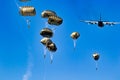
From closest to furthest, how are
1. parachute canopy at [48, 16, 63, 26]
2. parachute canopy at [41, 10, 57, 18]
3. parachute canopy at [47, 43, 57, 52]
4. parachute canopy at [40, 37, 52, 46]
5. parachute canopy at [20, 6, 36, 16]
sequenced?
parachute canopy at [48, 16, 63, 26]
parachute canopy at [41, 10, 57, 18]
parachute canopy at [47, 43, 57, 52]
parachute canopy at [20, 6, 36, 16]
parachute canopy at [40, 37, 52, 46]

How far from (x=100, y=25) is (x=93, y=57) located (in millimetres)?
26067

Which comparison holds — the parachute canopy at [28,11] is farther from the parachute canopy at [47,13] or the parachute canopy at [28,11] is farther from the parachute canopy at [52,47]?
the parachute canopy at [52,47]

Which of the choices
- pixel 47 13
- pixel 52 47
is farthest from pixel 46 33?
pixel 47 13

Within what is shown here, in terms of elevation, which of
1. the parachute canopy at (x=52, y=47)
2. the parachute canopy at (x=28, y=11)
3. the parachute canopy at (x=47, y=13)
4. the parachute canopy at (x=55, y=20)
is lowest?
the parachute canopy at (x=52, y=47)

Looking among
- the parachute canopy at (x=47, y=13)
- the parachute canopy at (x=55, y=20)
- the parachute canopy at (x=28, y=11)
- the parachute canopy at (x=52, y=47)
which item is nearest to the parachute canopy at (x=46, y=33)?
the parachute canopy at (x=55, y=20)

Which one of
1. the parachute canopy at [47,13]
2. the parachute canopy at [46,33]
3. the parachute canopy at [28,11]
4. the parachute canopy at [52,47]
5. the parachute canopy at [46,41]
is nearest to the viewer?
the parachute canopy at [47,13]

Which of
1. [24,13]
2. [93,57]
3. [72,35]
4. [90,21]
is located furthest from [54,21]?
[90,21]

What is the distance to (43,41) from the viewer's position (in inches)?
4038

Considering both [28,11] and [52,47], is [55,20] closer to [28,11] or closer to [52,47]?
[52,47]

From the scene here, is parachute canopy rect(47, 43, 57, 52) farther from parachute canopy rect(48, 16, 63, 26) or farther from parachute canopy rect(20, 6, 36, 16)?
parachute canopy rect(20, 6, 36, 16)

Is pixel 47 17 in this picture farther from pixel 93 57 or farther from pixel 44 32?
pixel 93 57

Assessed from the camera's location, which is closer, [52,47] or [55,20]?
[55,20]

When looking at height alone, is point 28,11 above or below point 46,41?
above

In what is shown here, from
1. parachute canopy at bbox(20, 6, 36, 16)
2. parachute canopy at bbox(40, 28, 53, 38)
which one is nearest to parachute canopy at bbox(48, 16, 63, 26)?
parachute canopy at bbox(40, 28, 53, 38)
